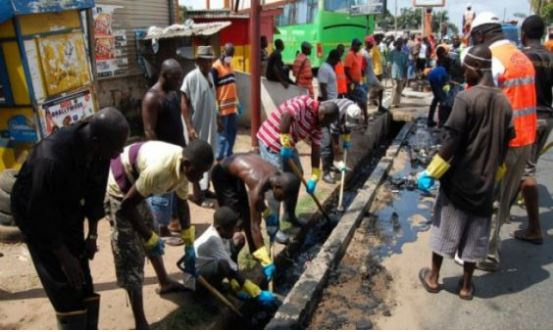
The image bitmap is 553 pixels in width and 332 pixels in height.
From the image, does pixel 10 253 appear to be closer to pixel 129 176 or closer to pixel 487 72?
pixel 129 176

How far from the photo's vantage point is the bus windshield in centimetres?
1377

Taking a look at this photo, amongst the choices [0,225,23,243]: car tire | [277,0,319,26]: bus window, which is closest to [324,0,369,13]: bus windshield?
[277,0,319,26]: bus window

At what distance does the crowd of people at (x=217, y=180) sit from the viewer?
2.51 meters

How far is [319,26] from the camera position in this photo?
13617 millimetres

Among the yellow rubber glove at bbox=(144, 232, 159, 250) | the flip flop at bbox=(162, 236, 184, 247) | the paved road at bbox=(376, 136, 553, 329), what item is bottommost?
the paved road at bbox=(376, 136, 553, 329)

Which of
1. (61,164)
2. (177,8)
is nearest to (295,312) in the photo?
(61,164)

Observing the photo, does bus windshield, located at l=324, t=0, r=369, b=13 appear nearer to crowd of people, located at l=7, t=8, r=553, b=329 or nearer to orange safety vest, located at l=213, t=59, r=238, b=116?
orange safety vest, located at l=213, t=59, r=238, b=116

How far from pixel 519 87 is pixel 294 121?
2.20 meters

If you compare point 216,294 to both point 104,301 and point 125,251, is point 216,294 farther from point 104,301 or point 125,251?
point 104,301

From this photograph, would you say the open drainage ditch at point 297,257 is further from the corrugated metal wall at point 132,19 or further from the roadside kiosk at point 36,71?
the corrugated metal wall at point 132,19

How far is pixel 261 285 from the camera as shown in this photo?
4418 mm

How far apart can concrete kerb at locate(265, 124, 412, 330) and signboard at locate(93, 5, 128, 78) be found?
5775 millimetres

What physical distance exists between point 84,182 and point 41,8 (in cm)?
285

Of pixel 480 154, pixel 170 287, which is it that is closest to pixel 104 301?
pixel 170 287
